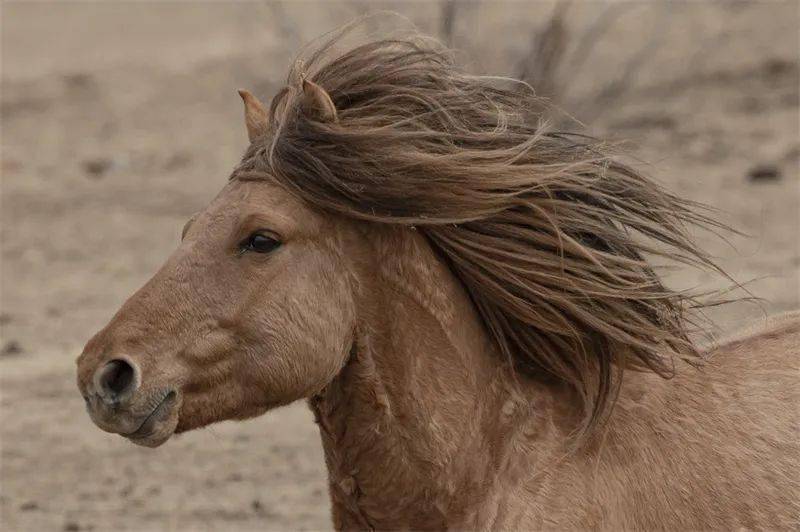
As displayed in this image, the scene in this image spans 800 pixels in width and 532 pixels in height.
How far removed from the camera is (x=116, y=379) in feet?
10.7

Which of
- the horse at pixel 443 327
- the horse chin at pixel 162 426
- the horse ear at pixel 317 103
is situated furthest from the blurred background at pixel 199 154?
the horse chin at pixel 162 426

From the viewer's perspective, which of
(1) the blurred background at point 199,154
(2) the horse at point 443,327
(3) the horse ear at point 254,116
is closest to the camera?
(2) the horse at point 443,327

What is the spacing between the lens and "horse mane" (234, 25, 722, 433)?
3451 millimetres

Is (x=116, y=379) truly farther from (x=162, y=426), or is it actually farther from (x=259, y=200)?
(x=259, y=200)

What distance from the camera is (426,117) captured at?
3545 millimetres

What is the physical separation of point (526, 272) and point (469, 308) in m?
0.16

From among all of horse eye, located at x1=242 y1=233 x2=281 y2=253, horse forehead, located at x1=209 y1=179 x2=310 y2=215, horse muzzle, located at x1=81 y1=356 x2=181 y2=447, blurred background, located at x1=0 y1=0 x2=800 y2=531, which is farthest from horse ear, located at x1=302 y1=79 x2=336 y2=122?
blurred background, located at x1=0 y1=0 x2=800 y2=531

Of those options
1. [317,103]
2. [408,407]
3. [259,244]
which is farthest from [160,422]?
[317,103]

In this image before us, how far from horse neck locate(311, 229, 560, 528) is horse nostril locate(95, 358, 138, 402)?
0.46 meters

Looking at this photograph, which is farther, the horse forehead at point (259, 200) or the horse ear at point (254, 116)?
the horse ear at point (254, 116)

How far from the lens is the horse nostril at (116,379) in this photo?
3.23m

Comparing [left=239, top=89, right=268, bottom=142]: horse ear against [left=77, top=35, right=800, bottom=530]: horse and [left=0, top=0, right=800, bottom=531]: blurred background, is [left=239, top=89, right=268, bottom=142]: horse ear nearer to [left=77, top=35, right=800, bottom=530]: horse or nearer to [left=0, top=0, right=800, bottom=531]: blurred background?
[left=77, top=35, right=800, bottom=530]: horse

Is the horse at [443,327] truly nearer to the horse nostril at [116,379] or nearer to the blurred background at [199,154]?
the horse nostril at [116,379]

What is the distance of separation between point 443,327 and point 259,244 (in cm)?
45
